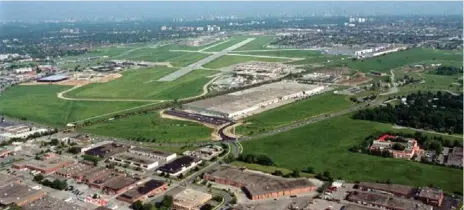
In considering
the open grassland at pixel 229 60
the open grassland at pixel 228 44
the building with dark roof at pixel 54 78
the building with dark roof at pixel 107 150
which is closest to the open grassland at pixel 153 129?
the building with dark roof at pixel 107 150

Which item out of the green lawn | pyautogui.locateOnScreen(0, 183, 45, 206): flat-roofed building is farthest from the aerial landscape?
the green lawn

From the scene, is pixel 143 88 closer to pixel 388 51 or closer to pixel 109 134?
pixel 109 134

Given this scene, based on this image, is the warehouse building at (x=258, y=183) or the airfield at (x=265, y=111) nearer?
the warehouse building at (x=258, y=183)

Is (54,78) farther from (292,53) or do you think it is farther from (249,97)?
(292,53)

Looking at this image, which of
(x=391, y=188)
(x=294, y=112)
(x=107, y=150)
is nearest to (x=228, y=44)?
(x=294, y=112)

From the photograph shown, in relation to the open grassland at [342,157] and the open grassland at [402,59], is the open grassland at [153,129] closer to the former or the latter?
the open grassland at [342,157]

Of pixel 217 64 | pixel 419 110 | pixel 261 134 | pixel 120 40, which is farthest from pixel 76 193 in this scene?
pixel 120 40
